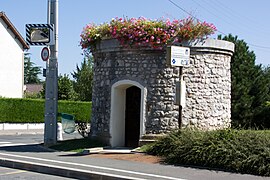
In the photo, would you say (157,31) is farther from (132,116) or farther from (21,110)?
(21,110)

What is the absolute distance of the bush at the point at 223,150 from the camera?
416 inches

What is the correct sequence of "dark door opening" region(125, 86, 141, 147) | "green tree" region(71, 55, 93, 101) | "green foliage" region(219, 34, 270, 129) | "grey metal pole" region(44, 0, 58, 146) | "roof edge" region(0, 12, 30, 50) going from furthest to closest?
1. "green tree" region(71, 55, 93, 101)
2. "roof edge" region(0, 12, 30, 50)
3. "green foliage" region(219, 34, 270, 129)
4. "grey metal pole" region(44, 0, 58, 146)
5. "dark door opening" region(125, 86, 141, 147)

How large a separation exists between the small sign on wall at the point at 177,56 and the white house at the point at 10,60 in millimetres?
28018

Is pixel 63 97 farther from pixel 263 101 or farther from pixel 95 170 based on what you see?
pixel 95 170

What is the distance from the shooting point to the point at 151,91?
1459 cm

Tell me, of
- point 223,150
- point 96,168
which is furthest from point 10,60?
point 223,150

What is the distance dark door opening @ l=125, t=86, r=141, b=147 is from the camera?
1574 centimetres

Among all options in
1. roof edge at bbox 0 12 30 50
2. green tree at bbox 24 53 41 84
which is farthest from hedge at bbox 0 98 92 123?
green tree at bbox 24 53 41 84

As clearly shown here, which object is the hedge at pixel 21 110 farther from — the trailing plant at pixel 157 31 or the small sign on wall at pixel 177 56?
the small sign on wall at pixel 177 56

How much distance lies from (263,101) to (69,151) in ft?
36.5

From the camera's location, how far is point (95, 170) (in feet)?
35.5

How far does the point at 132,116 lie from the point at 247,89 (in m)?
7.69

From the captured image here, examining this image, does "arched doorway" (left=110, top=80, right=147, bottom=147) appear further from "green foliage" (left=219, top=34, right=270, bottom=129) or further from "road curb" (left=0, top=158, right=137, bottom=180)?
"green foliage" (left=219, top=34, right=270, bottom=129)

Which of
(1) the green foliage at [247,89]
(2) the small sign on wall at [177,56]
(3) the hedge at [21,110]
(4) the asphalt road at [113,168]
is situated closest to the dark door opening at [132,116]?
(4) the asphalt road at [113,168]
